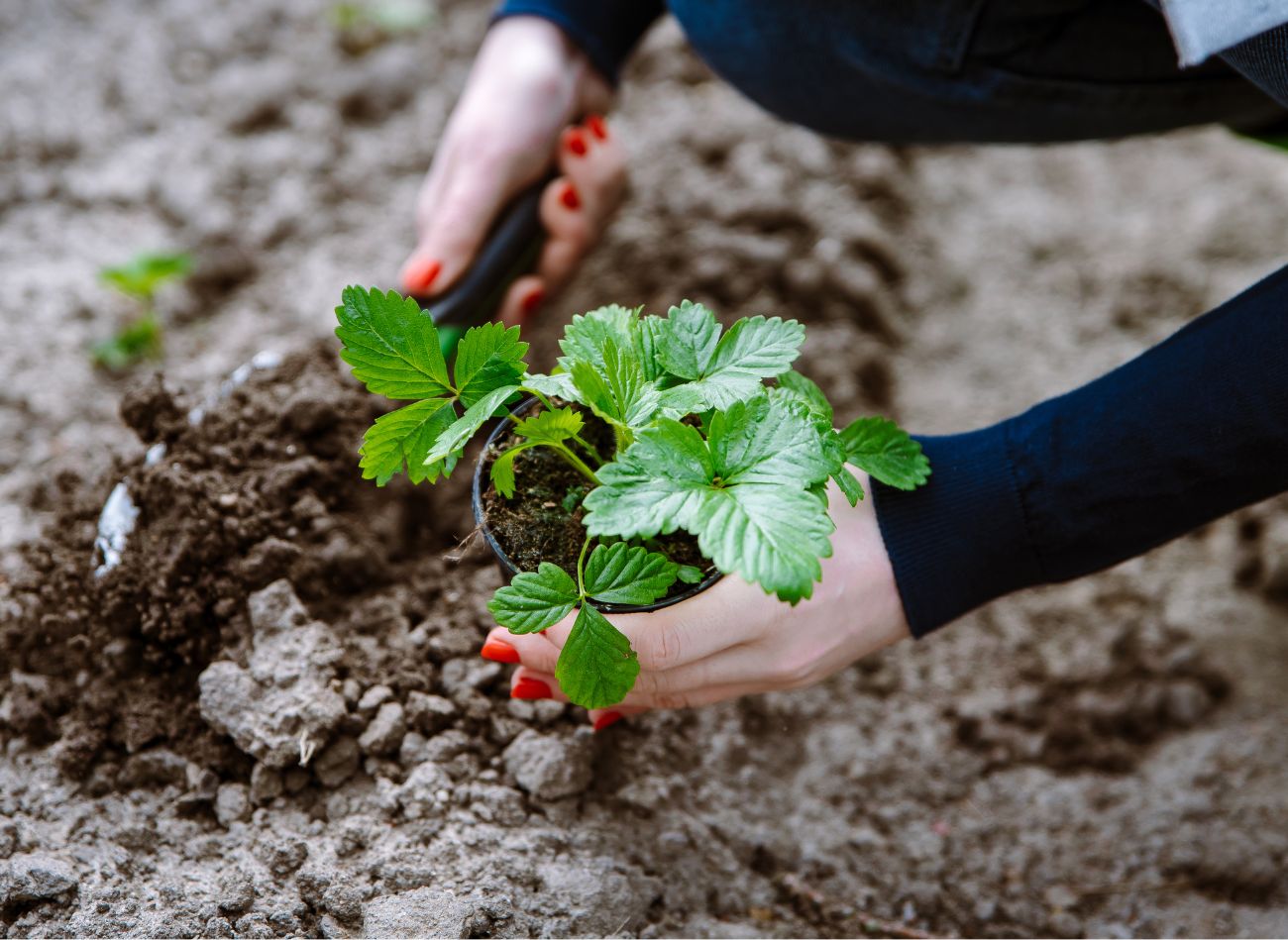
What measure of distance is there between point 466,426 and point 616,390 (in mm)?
146

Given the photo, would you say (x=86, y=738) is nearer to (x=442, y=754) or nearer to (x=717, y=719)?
(x=442, y=754)

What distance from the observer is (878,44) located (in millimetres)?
1472

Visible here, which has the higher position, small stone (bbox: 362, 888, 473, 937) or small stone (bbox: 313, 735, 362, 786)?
small stone (bbox: 313, 735, 362, 786)

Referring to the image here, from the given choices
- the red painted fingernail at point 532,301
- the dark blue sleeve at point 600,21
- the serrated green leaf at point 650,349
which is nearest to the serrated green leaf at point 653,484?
the serrated green leaf at point 650,349

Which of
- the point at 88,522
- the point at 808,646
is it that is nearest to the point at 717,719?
the point at 808,646

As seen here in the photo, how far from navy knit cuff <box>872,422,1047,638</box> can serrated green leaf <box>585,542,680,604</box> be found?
33cm

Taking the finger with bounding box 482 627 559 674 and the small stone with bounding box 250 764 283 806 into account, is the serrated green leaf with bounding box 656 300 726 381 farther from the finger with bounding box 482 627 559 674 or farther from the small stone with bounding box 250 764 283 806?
the small stone with bounding box 250 764 283 806

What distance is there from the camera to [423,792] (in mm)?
1196

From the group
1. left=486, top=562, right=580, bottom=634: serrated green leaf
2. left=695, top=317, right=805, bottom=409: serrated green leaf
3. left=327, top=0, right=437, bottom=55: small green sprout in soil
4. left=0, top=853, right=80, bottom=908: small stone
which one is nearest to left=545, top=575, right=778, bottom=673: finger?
left=486, top=562, right=580, bottom=634: serrated green leaf

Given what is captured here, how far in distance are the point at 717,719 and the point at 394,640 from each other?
0.45m

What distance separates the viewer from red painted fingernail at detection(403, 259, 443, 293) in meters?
1.55

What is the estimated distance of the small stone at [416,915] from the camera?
3.51ft

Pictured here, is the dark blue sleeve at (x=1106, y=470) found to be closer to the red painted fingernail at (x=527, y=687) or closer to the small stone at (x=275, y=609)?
the red painted fingernail at (x=527, y=687)

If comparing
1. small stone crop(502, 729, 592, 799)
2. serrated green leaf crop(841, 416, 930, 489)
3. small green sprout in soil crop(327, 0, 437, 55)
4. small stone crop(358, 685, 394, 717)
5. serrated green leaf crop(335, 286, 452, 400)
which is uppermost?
small green sprout in soil crop(327, 0, 437, 55)
